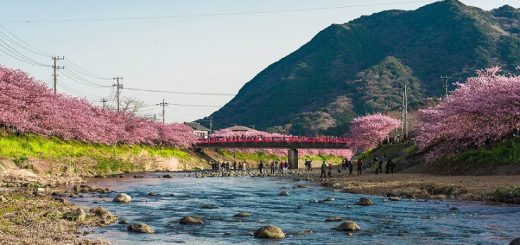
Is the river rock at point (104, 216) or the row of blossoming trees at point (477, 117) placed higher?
the row of blossoming trees at point (477, 117)

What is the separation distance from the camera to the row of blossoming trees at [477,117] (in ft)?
177

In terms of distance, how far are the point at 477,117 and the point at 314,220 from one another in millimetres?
33060

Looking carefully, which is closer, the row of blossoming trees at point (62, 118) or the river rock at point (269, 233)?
the river rock at point (269, 233)

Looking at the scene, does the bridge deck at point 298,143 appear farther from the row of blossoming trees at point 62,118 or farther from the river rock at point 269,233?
the river rock at point 269,233

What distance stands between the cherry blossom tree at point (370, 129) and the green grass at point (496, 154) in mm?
67498

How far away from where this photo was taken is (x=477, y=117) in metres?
58.1

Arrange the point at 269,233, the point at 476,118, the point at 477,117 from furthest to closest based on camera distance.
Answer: the point at 476,118
the point at 477,117
the point at 269,233

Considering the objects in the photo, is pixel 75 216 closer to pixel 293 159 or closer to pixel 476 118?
pixel 476 118

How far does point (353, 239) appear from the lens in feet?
80.9

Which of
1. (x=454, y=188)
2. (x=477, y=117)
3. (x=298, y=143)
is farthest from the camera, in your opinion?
(x=298, y=143)

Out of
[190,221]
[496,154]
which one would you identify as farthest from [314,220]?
[496,154]

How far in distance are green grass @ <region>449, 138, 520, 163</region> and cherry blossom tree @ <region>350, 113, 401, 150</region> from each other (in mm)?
67498

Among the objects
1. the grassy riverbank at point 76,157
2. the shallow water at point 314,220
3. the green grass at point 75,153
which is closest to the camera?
the shallow water at point 314,220

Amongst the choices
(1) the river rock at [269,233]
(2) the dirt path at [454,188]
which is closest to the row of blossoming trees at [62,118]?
(2) the dirt path at [454,188]
